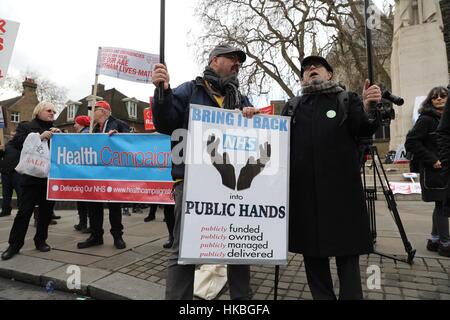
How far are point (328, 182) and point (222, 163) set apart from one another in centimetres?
75

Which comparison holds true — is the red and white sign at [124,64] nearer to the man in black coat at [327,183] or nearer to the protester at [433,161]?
the man in black coat at [327,183]

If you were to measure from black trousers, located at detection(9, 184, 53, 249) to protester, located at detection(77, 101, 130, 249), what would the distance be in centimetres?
57

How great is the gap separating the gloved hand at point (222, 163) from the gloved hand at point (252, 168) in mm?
58

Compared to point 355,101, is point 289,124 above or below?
below

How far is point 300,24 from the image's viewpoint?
62.8 feet

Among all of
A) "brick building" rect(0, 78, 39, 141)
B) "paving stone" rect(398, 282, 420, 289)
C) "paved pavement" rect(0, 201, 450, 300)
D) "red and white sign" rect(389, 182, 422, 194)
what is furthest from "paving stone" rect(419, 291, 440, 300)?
"brick building" rect(0, 78, 39, 141)

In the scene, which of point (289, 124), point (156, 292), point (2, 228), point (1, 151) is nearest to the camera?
point (289, 124)

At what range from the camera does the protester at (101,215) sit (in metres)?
4.51

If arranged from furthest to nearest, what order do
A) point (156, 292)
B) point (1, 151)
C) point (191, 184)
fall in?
point (1, 151) → point (156, 292) → point (191, 184)

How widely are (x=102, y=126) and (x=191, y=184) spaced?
3.46 m

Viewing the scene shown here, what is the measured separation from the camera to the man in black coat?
7.11 feet

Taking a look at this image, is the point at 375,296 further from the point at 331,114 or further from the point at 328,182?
the point at 331,114

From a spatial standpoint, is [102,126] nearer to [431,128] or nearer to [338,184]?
[338,184]
